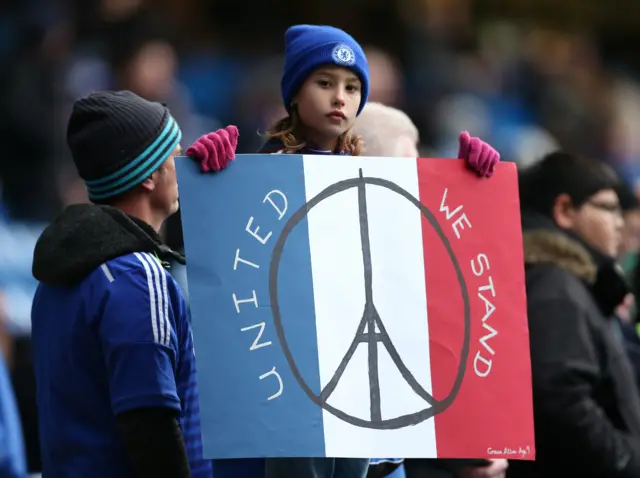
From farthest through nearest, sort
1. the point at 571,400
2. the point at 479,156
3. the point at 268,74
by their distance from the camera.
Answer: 1. the point at 268,74
2. the point at 571,400
3. the point at 479,156

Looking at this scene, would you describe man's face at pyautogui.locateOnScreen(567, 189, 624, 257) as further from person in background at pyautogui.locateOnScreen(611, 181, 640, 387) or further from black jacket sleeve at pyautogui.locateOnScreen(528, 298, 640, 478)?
black jacket sleeve at pyautogui.locateOnScreen(528, 298, 640, 478)

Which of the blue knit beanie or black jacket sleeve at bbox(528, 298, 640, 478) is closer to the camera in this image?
the blue knit beanie

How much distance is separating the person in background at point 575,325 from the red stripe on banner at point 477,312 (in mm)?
741

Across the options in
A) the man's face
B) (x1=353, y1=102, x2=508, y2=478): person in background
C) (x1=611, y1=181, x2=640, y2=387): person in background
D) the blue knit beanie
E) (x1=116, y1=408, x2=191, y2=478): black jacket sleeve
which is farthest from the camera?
(x1=611, y1=181, x2=640, y2=387): person in background

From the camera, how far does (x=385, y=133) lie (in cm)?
406

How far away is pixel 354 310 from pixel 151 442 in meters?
0.59

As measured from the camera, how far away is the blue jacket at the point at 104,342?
9.72 ft

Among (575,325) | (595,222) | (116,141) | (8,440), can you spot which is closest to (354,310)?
(116,141)

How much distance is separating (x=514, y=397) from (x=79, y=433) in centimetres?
103

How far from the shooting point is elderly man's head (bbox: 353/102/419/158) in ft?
13.2

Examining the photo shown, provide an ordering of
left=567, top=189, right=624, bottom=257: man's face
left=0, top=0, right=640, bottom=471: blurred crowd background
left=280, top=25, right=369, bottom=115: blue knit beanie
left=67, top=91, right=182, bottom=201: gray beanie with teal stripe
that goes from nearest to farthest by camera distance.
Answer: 1. left=67, top=91, right=182, bottom=201: gray beanie with teal stripe
2. left=280, top=25, right=369, bottom=115: blue knit beanie
3. left=567, top=189, right=624, bottom=257: man's face
4. left=0, top=0, right=640, bottom=471: blurred crowd background

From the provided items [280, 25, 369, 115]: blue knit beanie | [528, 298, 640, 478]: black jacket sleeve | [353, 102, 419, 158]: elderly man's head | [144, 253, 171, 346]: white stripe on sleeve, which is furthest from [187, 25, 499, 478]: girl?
[528, 298, 640, 478]: black jacket sleeve

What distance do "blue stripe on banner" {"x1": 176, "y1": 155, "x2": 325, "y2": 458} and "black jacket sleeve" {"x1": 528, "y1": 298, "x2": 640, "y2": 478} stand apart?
3.63 feet
